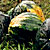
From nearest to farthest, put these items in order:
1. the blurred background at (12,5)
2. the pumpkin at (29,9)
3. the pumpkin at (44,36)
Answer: the pumpkin at (44,36) → the pumpkin at (29,9) → the blurred background at (12,5)

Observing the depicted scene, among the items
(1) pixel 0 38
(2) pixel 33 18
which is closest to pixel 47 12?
(2) pixel 33 18

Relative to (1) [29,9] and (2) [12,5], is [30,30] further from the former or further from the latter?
(2) [12,5]

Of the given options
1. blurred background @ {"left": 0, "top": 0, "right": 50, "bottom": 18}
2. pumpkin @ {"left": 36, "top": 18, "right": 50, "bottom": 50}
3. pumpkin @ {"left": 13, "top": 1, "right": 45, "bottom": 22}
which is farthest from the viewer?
blurred background @ {"left": 0, "top": 0, "right": 50, "bottom": 18}

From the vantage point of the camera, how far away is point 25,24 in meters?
4.52

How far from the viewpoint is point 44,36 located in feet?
14.7

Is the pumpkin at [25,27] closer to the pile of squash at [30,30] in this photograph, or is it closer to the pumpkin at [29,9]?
the pile of squash at [30,30]

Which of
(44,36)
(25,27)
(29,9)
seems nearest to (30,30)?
(25,27)

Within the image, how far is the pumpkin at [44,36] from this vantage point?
4.43 metres

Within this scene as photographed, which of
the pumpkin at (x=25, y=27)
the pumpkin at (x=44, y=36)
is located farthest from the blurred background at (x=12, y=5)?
the pumpkin at (x=44, y=36)

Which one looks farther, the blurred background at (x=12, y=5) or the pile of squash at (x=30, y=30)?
the blurred background at (x=12, y=5)

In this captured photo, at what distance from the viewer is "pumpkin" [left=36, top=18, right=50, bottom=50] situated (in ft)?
14.5

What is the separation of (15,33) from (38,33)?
3.02 ft

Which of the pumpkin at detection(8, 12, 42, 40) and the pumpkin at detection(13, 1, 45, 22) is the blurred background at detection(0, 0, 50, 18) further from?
the pumpkin at detection(8, 12, 42, 40)

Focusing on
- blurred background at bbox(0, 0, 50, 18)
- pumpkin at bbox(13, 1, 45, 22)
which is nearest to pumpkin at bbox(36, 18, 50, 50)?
pumpkin at bbox(13, 1, 45, 22)
